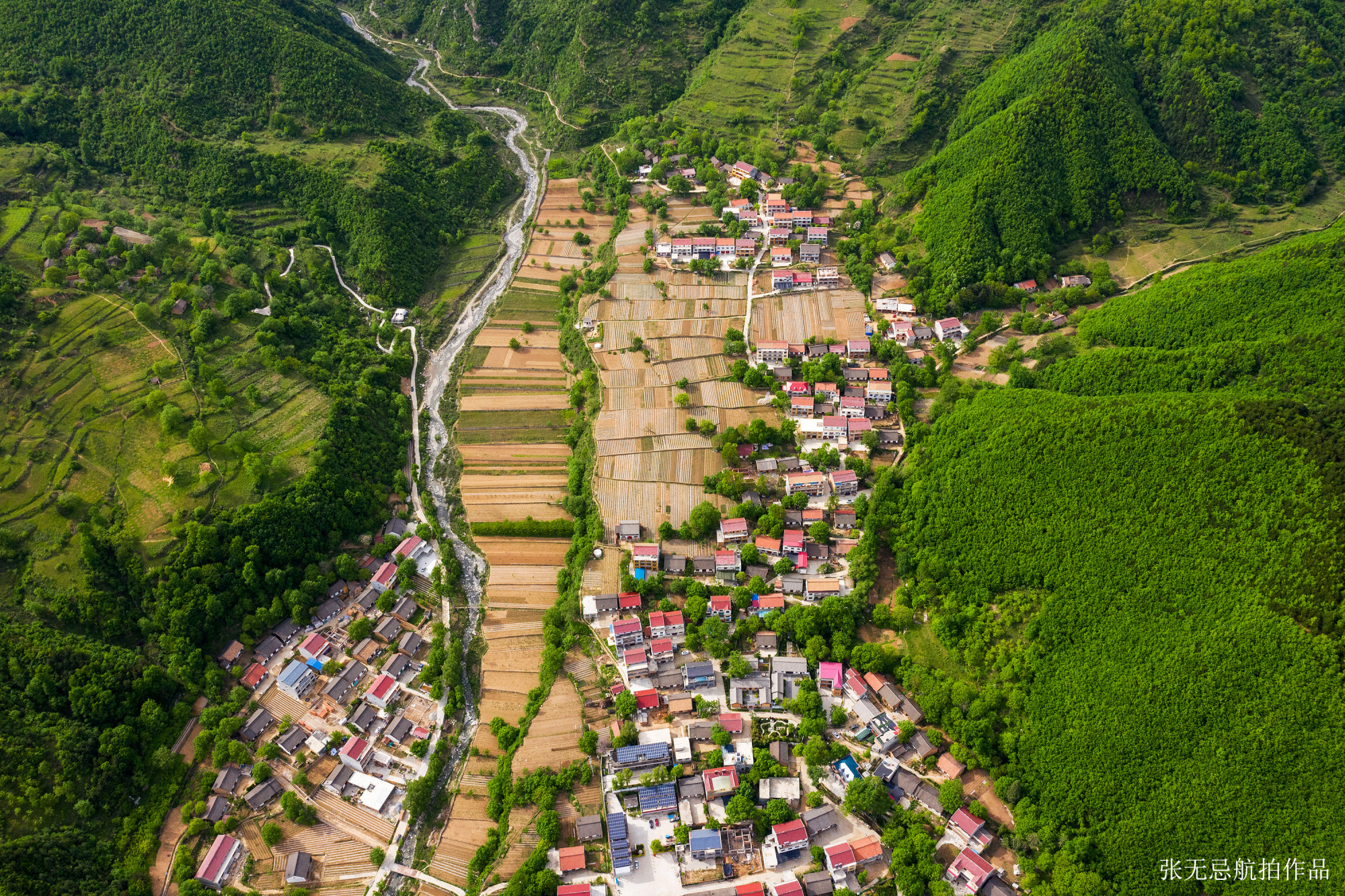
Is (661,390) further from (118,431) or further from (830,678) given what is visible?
(118,431)

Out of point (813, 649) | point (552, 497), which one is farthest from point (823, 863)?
point (552, 497)

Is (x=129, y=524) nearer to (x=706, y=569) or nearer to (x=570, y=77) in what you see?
(x=706, y=569)

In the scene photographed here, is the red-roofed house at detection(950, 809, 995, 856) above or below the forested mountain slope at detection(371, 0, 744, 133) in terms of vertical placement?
below

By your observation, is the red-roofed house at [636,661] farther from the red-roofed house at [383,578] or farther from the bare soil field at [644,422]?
the bare soil field at [644,422]

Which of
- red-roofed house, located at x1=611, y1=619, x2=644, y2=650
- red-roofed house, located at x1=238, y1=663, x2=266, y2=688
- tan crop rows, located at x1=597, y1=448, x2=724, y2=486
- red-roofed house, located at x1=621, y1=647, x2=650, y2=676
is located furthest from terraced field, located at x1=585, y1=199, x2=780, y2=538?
red-roofed house, located at x1=238, y1=663, x2=266, y2=688

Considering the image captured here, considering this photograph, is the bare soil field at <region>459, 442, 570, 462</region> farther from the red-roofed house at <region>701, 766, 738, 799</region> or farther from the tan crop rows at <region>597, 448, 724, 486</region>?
the red-roofed house at <region>701, 766, 738, 799</region>

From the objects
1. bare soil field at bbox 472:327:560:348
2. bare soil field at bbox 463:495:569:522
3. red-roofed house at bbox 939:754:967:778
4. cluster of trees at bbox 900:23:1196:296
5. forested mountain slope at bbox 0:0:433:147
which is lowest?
red-roofed house at bbox 939:754:967:778

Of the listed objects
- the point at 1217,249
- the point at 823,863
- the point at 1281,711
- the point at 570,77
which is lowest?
the point at 823,863
